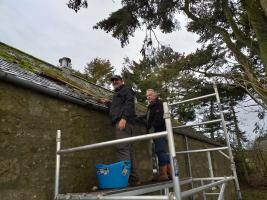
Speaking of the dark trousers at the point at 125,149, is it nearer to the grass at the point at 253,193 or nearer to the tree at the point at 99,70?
Result: the grass at the point at 253,193

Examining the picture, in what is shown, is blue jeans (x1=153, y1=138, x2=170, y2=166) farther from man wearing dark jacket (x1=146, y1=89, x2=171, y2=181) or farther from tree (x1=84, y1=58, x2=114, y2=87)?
tree (x1=84, y1=58, x2=114, y2=87)

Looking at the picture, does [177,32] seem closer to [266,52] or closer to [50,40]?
[266,52]

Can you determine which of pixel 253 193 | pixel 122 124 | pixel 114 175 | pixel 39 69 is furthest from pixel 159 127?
pixel 253 193

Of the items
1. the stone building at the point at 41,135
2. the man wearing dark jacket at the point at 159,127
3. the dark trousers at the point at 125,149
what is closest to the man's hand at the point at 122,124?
the dark trousers at the point at 125,149

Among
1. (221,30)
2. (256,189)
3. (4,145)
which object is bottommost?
(256,189)

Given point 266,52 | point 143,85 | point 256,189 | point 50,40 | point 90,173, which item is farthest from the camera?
point 50,40

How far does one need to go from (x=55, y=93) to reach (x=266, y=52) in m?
4.10

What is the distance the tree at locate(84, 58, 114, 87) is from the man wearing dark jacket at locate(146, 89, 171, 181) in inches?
775

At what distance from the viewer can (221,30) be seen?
6793 mm

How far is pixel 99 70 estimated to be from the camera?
85.1 ft

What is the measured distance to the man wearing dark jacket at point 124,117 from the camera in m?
4.07

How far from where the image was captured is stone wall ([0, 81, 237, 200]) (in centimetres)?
332

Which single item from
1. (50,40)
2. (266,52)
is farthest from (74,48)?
(266,52)

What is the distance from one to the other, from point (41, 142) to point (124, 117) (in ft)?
4.14
